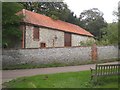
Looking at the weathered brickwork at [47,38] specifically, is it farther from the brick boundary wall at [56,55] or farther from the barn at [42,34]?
the brick boundary wall at [56,55]

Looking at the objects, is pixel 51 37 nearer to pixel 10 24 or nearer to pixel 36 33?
pixel 36 33

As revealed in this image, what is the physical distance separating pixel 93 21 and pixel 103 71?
5265cm

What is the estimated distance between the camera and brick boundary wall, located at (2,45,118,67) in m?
26.7

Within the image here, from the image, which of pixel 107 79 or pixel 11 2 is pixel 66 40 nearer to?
pixel 11 2

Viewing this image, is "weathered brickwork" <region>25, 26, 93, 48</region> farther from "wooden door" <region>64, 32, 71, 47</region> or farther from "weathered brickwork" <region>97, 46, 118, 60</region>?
"weathered brickwork" <region>97, 46, 118, 60</region>

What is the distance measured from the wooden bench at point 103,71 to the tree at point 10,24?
10706mm

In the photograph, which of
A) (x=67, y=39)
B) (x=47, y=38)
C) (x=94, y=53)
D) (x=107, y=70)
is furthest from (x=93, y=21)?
(x=107, y=70)

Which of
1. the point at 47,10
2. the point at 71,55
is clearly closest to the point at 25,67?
the point at 71,55

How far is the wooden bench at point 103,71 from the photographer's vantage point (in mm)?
14857

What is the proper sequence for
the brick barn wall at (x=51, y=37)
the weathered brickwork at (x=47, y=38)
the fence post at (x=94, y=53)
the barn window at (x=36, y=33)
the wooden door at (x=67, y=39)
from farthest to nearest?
the wooden door at (x=67, y=39) → the brick barn wall at (x=51, y=37) → the barn window at (x=36, y=33) → the weathered brickwork at (x=47, y=38) → the fence post at (x=94, y=53)

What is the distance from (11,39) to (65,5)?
76.0 feet

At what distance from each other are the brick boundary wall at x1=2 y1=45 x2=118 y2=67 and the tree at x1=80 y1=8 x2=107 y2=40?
2717 cm

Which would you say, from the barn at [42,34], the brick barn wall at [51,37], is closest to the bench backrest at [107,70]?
the barn at [42,34]

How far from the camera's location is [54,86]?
1350 cm
